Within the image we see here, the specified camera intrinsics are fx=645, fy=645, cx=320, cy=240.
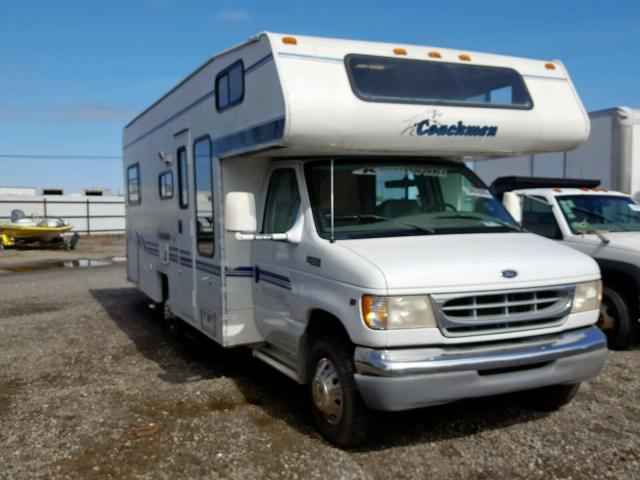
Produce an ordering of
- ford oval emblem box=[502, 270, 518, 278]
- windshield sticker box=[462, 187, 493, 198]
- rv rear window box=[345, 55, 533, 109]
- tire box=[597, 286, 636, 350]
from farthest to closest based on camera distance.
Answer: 1. tire box=[597, 286, 636, 350]
2. windshield sticker box=[462, 187, 493, 198]
3. rv rear window box=[345, 55, 533, 109]
4. ford oval emblem box=[502, 270, 518, 278]

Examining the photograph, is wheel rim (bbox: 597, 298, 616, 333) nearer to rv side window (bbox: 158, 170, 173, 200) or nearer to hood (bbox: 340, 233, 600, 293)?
hood (bbox: 340, 233, 600, 293)

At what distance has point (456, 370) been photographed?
398cm

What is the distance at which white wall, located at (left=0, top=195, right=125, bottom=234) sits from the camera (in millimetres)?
29625

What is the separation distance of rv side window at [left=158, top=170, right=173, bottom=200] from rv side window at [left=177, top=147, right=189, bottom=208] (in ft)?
1.11

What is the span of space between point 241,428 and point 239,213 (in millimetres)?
1638

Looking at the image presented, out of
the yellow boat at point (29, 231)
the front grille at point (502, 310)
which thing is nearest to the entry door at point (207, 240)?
the front grille at point (502, 310)

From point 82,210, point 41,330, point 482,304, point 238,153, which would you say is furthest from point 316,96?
point 82,210

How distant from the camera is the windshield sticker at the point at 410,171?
16.5ft

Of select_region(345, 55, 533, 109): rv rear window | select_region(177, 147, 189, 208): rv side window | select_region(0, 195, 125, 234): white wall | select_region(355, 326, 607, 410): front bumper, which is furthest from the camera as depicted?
select_region(0, 195, 125, 234): white wall

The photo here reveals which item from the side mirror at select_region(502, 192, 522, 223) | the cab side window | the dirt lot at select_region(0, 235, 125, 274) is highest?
the side mirror at select_region(502, 192, 522, 223)

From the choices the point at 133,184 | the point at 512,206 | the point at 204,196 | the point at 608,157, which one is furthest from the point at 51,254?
the point at 512,206

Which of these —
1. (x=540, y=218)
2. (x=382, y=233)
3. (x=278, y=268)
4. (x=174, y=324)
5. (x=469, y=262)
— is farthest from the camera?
(x=540, y=218)

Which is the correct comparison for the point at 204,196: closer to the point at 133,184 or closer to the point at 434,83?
the point at 434,83

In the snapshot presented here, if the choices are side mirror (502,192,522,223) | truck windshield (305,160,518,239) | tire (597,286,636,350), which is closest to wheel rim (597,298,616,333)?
tire (597,286,636,350)
